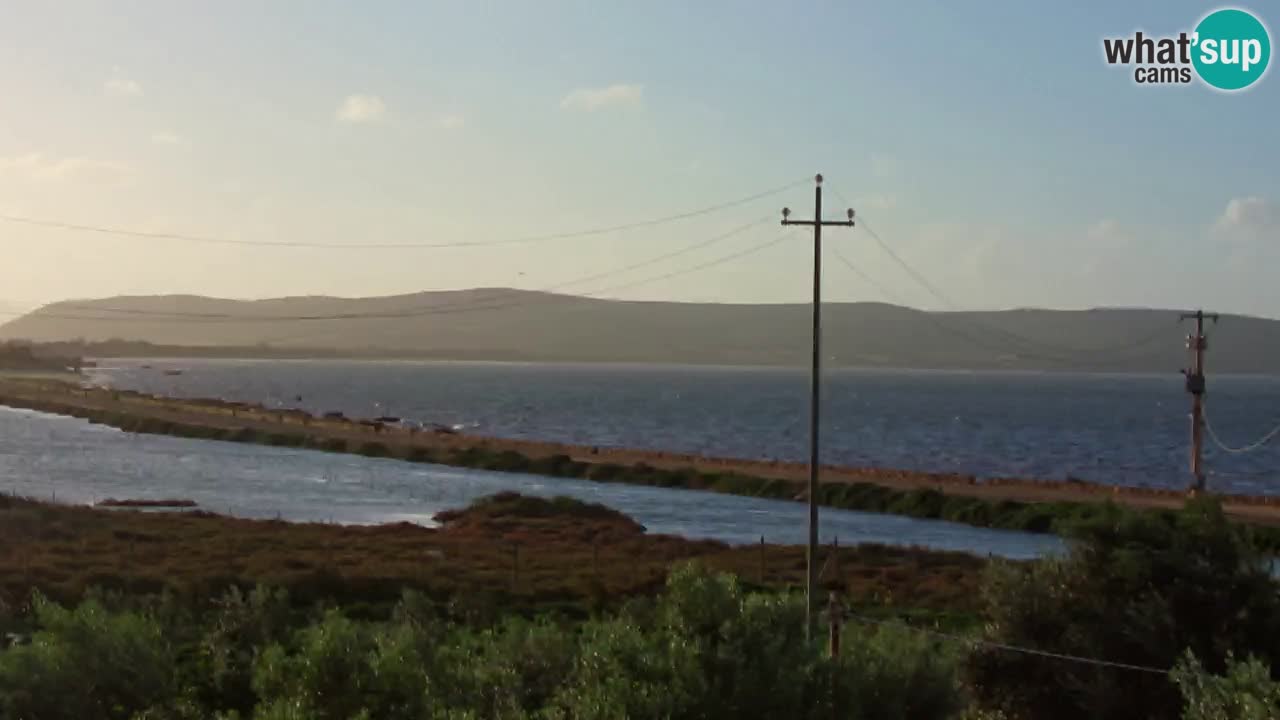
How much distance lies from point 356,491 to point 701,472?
81.5ft

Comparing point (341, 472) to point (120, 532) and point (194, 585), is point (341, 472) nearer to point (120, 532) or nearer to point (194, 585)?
point (120, 532)

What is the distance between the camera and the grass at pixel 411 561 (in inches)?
Result: 1524

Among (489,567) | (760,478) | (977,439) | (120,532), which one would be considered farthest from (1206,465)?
(120,532)

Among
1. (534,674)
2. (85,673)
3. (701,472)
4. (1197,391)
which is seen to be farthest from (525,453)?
Answer: (85,673)

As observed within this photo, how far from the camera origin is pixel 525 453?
110312 millimetres

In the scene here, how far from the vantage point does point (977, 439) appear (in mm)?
143125

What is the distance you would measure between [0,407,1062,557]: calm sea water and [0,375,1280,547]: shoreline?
7.43 feet

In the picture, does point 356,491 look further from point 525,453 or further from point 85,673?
point 85,673

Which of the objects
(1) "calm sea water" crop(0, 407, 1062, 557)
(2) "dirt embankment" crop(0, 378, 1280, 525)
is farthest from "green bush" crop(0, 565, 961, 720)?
(1) "calm sea water" crop(0, 407, 1062, 557)

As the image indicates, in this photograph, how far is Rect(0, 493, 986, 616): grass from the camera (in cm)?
3872

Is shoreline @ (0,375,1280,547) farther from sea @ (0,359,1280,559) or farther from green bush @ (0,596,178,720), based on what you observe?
green bush @ (0,596,178,720)

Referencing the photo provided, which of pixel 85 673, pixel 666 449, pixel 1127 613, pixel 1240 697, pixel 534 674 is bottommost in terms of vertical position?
pixel 666 449

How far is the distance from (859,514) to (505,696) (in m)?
62.3

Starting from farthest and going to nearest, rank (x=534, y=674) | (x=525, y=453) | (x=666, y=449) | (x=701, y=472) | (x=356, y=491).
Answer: (x=666, y=449) < (x=525, y=453) < (x=701, y=472) < (x=356, y=491) < (x=534, y=674)
